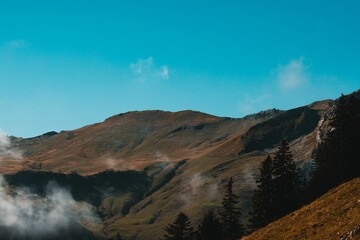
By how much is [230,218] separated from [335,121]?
2473cm

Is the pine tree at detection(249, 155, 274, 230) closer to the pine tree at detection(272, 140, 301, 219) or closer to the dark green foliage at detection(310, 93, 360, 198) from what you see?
the pine tree at detection(272, 140, 301, 219)

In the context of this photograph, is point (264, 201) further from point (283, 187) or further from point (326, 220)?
point (326, 220)

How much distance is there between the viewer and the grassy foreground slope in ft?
122

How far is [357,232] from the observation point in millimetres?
33094

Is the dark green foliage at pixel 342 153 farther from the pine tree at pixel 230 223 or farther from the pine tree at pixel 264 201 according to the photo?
the pine tree at pixel 230 223

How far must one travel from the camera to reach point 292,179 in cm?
7544

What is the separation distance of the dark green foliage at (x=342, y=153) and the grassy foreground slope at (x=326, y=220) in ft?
53.0

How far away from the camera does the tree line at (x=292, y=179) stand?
67.8m

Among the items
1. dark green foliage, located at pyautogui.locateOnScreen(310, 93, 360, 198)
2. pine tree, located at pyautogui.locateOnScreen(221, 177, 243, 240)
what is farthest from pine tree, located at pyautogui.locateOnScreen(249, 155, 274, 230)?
dark green foliage, located at pyautogui.locateOnScreen(310, 93, 360, 198)

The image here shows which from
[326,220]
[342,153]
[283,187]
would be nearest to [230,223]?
[283,187]

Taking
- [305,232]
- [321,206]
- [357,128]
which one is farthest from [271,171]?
[305,232]

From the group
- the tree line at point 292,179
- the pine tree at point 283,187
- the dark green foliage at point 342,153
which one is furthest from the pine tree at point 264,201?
the dark green foliage at point 342,153

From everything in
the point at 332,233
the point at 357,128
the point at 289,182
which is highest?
the point at 357,128

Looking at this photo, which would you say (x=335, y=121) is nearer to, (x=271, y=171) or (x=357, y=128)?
(x=357, y=128)
